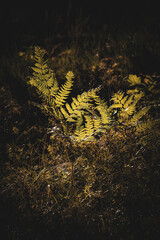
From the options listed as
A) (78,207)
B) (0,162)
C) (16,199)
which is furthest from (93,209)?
(0,162)


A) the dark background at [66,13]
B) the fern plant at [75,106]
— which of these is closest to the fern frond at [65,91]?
the fern plant at [75,106]

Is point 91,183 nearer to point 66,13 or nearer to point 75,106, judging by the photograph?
point 75,106

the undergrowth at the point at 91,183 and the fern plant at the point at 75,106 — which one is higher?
the fern plant at the point at 75,106

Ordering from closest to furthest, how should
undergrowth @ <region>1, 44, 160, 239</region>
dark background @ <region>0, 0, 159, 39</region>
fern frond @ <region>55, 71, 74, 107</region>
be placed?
undergrowth @ <region>1, 44, 160, 239</region>, fern frond @ <region>55, 71, 74, 107</region>, dark background @ <region>0, 0, 159, 39</region>

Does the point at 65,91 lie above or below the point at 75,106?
above

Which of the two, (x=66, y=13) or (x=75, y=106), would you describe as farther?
(x=66, y=13)

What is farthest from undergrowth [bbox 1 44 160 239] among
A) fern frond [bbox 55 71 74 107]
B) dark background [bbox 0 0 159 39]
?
dark background [bbox 0 0 159 39]

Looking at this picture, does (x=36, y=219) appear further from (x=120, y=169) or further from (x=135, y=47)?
(x=135, y=47)

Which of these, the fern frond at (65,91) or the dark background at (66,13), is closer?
the fern frond at (65,91)

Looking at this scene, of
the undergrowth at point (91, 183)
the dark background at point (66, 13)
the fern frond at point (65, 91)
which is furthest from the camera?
the dark background at point (66, 13)

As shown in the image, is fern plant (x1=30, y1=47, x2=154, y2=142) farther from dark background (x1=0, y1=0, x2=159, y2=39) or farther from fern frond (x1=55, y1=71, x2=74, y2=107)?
dark background (x1=0, y1=0, x2=159, y2=39)

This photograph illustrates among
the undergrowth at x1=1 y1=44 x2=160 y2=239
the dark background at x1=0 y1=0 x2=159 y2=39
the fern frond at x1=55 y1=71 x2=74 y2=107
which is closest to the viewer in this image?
the undergrowth at x1=1 y1=44 x2=160 y2=239

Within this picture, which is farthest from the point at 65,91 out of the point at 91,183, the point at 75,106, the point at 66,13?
the point at 66,13

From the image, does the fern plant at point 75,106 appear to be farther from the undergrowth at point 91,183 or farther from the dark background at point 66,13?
the dark background at point 66,13
